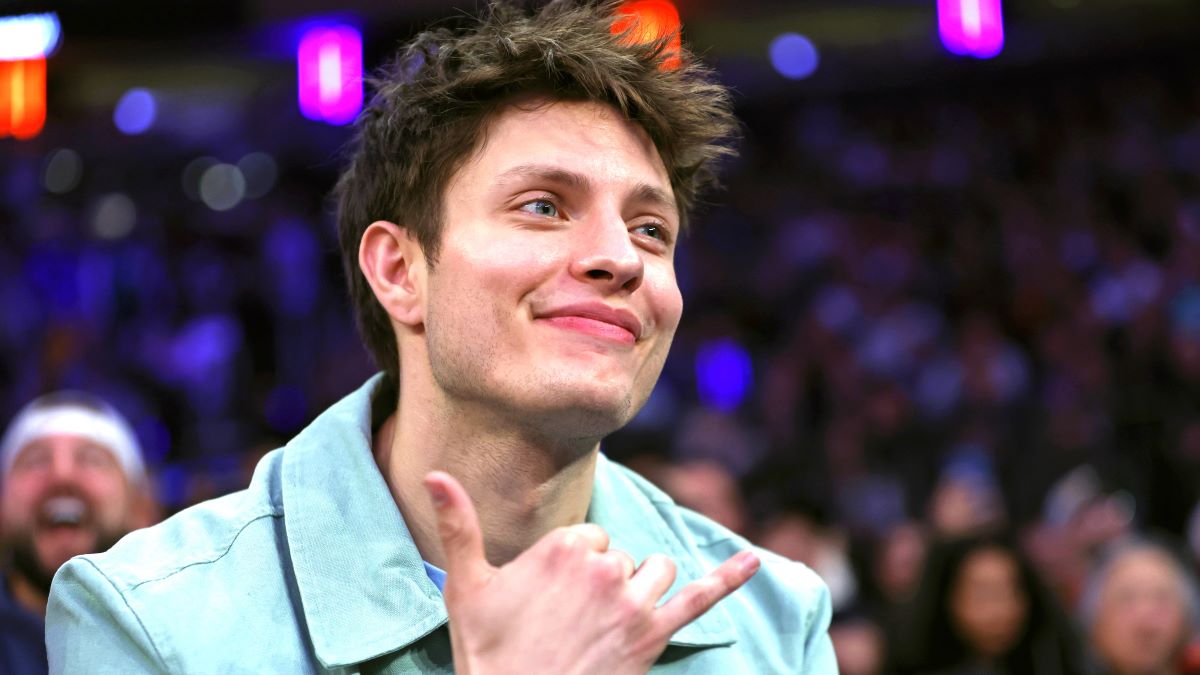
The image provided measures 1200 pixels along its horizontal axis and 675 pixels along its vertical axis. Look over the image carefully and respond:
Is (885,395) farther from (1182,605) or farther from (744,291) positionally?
(1182,605)

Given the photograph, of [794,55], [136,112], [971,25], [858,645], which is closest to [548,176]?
[858,645]

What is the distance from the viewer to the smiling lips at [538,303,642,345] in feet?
6.67

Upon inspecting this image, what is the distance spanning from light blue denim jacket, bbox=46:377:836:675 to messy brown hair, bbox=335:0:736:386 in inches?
12.8

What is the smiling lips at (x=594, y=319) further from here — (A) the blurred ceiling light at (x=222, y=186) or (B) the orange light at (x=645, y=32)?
(A) the blurred ceiling light at (x=222, y=186)

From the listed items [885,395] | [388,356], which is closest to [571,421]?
[388,356]

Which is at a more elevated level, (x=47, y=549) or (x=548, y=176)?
(x=548, y=176)

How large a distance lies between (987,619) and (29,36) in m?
8.30

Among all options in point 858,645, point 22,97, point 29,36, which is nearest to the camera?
point 858,645

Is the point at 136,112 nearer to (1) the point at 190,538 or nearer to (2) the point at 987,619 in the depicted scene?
(2) the point at 987,619

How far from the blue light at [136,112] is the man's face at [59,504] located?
11606 mm

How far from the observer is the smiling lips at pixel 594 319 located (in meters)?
2.03

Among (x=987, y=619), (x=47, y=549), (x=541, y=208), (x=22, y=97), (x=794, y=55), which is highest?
(x=541, y=208)

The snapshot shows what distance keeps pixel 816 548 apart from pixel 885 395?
87.9 inches

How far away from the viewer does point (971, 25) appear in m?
10.9
